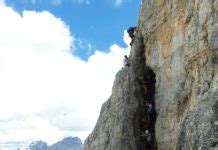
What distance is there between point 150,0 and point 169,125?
511 inches

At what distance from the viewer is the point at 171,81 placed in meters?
40.9

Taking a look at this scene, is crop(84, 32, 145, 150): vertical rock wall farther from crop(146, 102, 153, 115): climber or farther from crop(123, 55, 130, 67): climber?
crop(146, 102, 153, 115): climber

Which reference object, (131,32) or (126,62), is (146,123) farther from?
(131,32)

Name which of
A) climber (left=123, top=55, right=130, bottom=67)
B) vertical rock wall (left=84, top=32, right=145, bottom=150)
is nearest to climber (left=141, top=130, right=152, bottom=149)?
vertical rock wall (left=84, top=32, right=145, bottom=150)

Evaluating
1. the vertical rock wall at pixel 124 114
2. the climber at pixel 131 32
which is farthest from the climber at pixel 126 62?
the climber at pixel 131 32

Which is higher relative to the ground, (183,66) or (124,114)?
(183,66)

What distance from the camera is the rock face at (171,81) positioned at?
81.9ft

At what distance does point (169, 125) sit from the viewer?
40.7m

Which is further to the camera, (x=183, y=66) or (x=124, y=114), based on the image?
(x=124, y=114)

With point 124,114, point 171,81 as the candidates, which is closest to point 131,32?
point 124,114

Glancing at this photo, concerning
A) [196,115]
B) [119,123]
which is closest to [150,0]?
[119,123]

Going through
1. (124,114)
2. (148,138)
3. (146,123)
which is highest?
(124,114)

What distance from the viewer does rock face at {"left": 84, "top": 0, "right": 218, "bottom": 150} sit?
24956mm

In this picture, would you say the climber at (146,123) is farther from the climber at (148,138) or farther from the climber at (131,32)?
the climber at (131,32)
